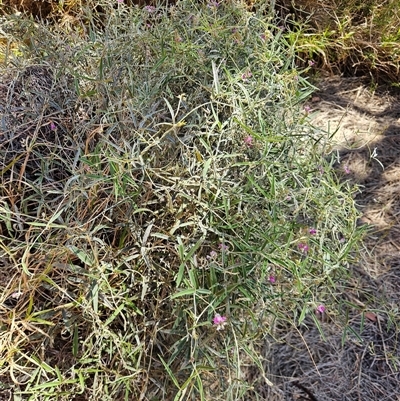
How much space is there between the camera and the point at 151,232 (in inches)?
41.2

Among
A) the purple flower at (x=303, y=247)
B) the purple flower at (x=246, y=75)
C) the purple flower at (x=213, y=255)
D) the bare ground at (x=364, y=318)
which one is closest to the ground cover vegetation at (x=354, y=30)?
the bare ground at (x=364, y=318)

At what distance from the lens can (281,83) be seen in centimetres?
129

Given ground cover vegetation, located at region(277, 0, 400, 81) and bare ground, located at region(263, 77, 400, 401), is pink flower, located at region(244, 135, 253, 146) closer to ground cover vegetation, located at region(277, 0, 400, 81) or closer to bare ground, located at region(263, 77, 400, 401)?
bare ground, located at region(263, 77, 400, 401)

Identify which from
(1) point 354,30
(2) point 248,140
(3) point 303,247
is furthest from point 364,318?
(1) point 354,30

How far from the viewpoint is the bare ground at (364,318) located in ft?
4.78

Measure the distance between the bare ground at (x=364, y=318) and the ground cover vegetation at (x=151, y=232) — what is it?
0.17 meters

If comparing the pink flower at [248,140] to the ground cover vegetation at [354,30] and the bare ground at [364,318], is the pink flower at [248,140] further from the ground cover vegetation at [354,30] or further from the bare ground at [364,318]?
the ground cover vegetation at [354,30]

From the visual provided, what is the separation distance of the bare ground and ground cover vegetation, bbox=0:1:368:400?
0.17 meters

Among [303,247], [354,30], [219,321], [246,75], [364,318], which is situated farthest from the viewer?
[354,30]

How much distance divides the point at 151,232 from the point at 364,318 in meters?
0.85

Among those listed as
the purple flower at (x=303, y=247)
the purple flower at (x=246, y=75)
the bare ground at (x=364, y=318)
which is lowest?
the bare ground at (x=364, y=318)

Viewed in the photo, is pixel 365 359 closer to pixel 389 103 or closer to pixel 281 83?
pixel 281 83

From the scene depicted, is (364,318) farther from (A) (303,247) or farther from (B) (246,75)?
(B) (246,75)

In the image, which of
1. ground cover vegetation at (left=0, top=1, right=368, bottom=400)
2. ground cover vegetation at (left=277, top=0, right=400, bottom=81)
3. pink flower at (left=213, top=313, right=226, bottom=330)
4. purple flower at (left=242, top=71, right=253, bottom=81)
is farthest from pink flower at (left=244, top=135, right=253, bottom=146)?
ground cover vegetation at (left=277, top=0, right=400, bottom=81)
